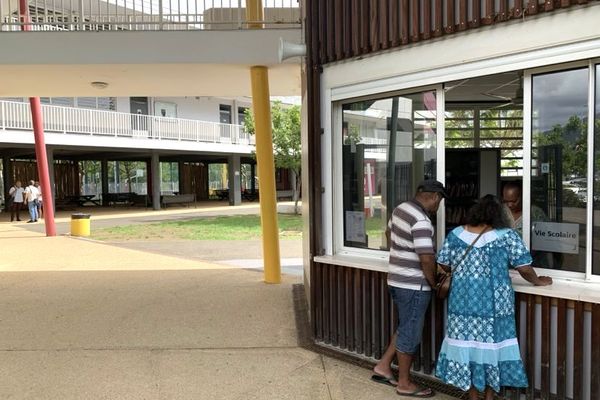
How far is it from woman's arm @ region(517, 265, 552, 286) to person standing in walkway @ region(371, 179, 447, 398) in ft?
1.98

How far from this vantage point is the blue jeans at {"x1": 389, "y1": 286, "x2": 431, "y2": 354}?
3964 millimetres

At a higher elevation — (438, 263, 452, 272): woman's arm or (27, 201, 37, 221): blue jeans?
(438, 263, 452, 272): woman's arm

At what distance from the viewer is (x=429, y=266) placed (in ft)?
12.5

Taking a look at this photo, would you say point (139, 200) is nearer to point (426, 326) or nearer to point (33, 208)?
point (33, 208)

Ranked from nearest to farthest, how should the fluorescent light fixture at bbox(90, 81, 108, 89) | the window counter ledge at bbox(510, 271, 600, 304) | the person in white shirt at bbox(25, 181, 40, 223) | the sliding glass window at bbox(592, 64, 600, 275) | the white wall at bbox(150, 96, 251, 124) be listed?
the window counter ledge at bbox(510, 271, 600, 304) → the sliding glass window at bbox(592, 64, 600, 275) → the fluorescent light fixture at bbox(90, 81, 108, 89) → the person in white shirt at bbox(25, 181, 40, 223) → the white wall at bbox(150, 96, 251, 124)

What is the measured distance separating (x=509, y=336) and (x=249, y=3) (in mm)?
6371

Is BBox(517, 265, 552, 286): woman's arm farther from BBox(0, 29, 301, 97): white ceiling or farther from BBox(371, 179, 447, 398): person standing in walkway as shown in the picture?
BBox(0, 29, 301, 97): white ceiling

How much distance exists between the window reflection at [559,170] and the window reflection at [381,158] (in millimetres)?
855

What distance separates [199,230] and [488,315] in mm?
14296

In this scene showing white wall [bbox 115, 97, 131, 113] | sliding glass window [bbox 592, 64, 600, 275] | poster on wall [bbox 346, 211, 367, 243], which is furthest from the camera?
white wall [bbox 115, 97, 131, 113]

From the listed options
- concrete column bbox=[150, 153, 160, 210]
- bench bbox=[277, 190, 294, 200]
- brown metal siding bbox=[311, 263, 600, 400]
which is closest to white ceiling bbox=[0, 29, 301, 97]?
brown metal siding bbox=[311, 263, 600, 400]

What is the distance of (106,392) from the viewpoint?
421cm

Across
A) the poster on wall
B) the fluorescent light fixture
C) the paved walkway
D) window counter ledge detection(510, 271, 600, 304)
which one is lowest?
the paved walkway

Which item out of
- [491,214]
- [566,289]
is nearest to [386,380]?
[566,289]
